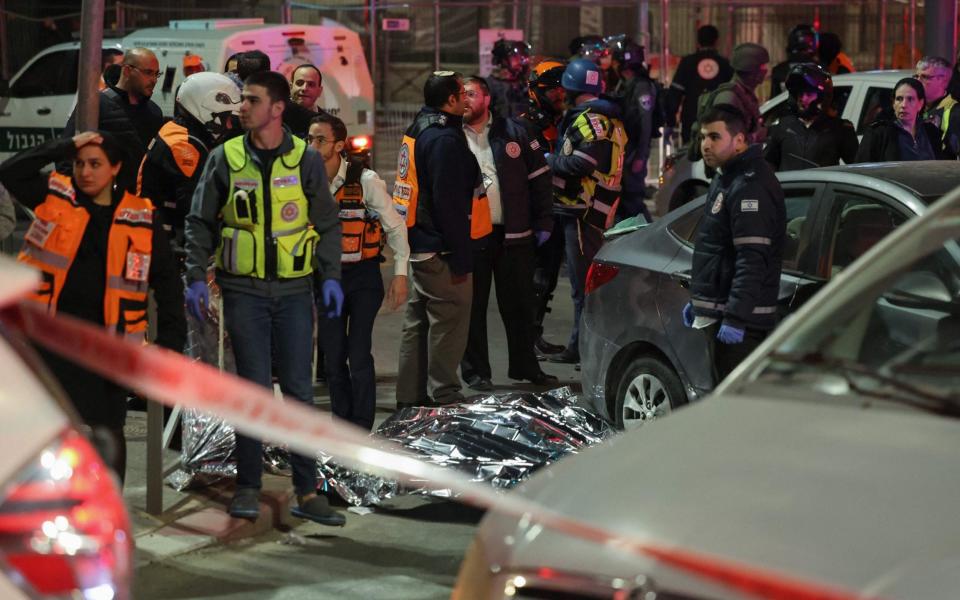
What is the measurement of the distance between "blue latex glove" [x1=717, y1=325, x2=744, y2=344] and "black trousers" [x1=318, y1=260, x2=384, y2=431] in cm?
182

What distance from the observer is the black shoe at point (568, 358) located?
1083 cm

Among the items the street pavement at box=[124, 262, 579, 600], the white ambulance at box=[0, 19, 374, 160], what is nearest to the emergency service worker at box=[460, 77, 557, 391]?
the street pavement at box=[124, 262, 579, 600]

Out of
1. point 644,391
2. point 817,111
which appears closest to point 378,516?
point 644,391

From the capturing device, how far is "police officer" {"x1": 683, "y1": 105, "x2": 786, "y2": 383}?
685 cm

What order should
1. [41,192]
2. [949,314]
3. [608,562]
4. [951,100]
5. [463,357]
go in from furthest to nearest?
[951,100], [463,357], [41,192], [949,314], [608,562]

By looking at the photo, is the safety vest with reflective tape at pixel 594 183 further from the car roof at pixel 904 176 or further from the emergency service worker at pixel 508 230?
the car roof at pixel 904 176

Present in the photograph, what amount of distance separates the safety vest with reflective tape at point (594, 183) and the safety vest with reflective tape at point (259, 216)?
165 inches

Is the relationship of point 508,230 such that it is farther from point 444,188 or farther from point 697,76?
point 697,76

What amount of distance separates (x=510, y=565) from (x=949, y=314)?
2.91m

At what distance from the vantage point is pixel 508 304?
33.4 feet

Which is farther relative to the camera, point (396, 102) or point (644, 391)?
point (396, 102)

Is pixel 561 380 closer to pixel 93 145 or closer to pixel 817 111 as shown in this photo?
pixel 817 111

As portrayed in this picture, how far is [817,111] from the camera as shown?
1077cm

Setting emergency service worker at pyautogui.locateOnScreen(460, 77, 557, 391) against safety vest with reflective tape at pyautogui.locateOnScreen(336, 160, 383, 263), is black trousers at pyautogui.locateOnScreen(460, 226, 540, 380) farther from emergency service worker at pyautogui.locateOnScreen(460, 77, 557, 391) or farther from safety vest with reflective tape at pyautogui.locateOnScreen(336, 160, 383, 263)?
safety vest with reflective tape at pyautogui.locateOnScreen(336, 160, 383, 263)
